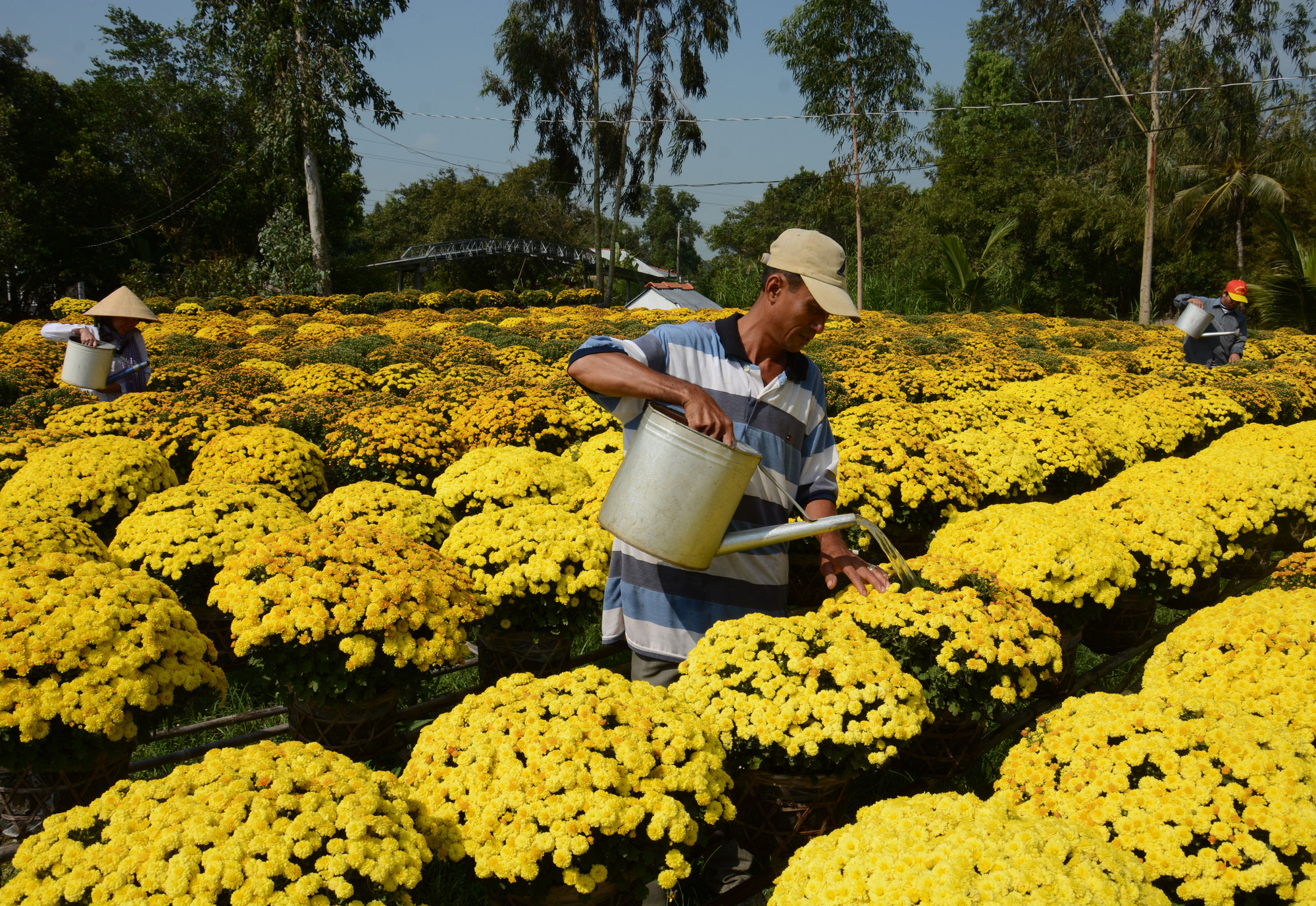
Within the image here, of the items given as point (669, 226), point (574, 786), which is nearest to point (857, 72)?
point (574, 786)

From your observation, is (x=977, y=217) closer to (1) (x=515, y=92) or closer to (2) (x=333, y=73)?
(1) (x=515, y=92)

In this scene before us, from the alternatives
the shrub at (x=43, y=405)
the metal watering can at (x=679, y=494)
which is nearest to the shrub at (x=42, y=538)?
the metal watering can at (x=679, y=494)

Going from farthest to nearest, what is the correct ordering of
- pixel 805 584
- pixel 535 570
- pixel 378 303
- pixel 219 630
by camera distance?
1. pixel 378 303
2. pixel 805 584
3. pixel 219 630
4. pixel 535 570

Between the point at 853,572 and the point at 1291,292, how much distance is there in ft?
76.0

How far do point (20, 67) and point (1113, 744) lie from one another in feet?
129

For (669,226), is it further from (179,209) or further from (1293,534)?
(1293,534)

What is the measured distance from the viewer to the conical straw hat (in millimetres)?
6754

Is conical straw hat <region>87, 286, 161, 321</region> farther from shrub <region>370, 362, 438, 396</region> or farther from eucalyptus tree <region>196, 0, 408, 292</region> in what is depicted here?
eucalyptus tree <region>196, 0, 408, 292</region>

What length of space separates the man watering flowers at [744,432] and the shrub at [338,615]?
65cm

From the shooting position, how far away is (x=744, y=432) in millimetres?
2770

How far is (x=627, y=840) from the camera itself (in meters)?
1.89

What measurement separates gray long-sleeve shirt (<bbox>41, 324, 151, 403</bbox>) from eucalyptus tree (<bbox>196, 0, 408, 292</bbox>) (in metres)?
18.9

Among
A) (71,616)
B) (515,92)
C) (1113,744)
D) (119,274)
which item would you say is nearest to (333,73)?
(515,92)

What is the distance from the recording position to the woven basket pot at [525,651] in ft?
11.1
